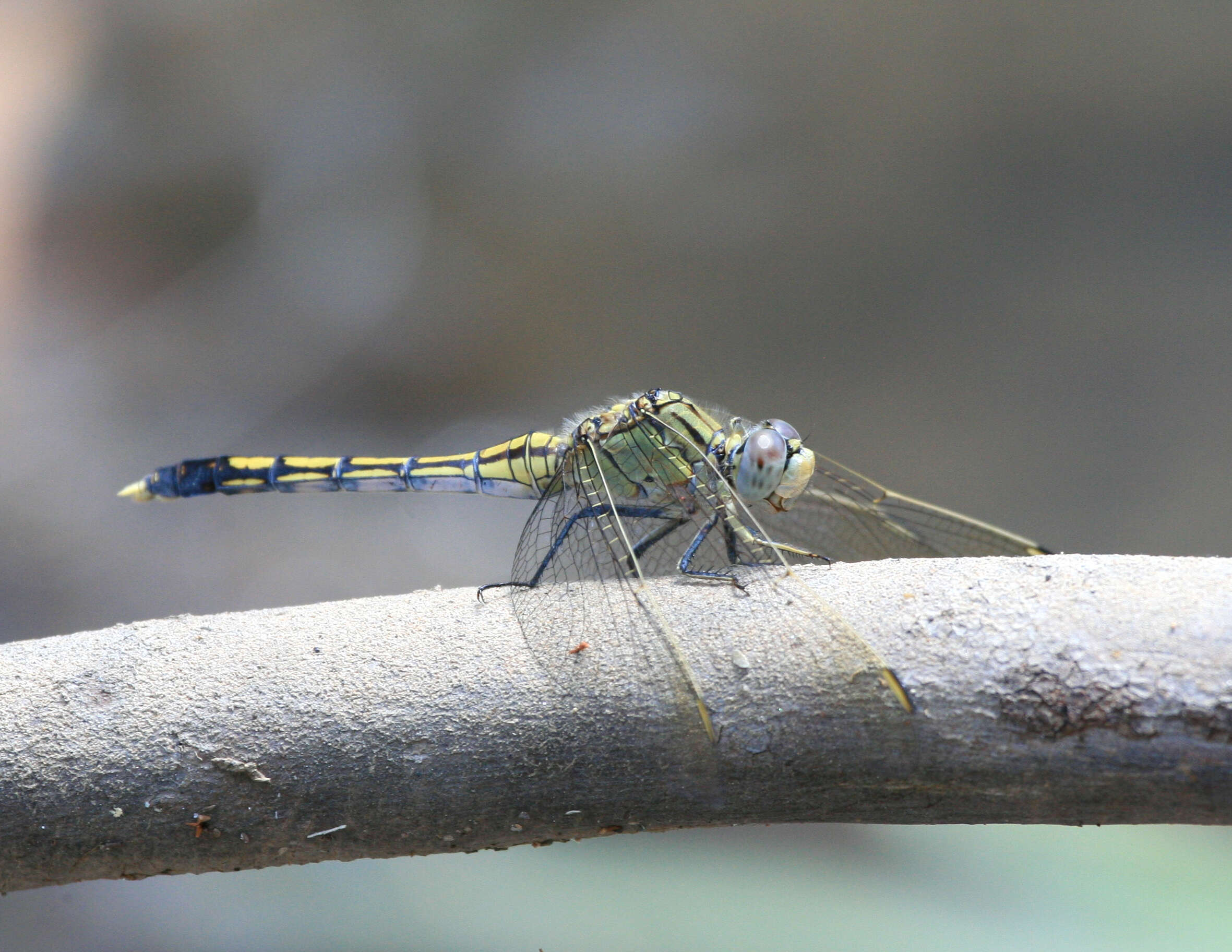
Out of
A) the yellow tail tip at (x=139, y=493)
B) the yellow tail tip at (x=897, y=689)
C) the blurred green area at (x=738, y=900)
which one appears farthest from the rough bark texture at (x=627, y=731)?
the yellow tail tip at (x=139, y=493)

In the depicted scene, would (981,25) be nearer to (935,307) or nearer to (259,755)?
(935,307)

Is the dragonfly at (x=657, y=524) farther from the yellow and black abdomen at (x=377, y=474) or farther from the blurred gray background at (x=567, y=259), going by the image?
the blurred gray background at (x=567, y=259)

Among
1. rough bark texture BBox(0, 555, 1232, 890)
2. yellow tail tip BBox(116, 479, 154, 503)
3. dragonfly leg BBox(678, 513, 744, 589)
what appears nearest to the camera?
rough bark texture BBox(0, 555, 1232, 890)

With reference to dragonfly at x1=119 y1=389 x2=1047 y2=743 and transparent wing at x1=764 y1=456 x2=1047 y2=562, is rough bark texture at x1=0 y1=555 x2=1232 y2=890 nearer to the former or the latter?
dragonfly at x1=119 y1=389 x2=1047 y2=743

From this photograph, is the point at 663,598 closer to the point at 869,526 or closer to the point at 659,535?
the point at 659,535

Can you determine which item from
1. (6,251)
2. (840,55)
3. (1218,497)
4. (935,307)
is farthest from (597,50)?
(1218,497)

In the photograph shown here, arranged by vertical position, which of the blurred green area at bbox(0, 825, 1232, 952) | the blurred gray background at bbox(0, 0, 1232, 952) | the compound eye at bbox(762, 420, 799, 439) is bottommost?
the blurred green area at bbox(0, 825, 1232, 952)

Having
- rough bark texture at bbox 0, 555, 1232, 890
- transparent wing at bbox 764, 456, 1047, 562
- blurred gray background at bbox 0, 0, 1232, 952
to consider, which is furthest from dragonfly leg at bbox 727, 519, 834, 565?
blurred gray background at bbox 0, 0, 1232, 952

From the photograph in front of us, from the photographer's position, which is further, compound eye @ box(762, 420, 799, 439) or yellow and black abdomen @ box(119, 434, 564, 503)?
yellow and black abdomen @ box(119, 434, 564, 503)
